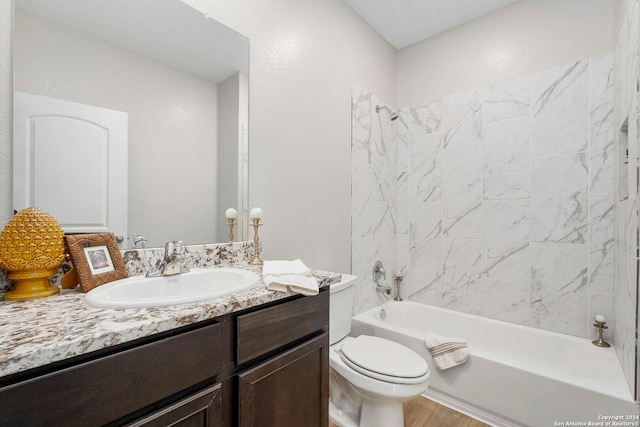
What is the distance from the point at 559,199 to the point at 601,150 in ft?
1.18

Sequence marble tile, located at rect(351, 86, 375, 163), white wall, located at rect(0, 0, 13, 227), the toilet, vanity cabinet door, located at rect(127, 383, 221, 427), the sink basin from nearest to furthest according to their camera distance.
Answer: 1. vanity cabinet door, located at rect(127, 383, 221, 427)
2. the sink basin
3. white wall, located at rect(0, 0, 13, 227)
4. the toilet
5. marble tile, located at rect(351, 86, 375, 163)

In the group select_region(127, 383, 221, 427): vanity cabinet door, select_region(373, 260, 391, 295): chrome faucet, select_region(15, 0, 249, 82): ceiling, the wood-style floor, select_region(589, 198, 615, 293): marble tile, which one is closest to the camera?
select_region(127, 383, 221, 427): vanity cabinet door

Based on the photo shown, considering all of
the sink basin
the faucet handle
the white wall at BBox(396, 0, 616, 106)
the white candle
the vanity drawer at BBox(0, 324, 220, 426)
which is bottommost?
the faucet handle

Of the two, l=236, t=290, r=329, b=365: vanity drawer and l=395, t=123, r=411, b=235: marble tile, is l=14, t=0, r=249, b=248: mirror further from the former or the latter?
l=395, t=123, r=411, b=235: marble tile

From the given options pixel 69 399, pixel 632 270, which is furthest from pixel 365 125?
pixel 69 399

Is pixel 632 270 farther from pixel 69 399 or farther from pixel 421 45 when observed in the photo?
pixel 421 45

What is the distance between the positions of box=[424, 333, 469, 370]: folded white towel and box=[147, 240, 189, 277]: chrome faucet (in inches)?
60.5

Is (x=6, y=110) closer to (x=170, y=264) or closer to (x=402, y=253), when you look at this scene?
(x=170, y=264)

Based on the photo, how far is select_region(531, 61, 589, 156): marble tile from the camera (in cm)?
186

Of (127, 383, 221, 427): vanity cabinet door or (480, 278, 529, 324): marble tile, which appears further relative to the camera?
(480, 278, 529, 324): marble tile

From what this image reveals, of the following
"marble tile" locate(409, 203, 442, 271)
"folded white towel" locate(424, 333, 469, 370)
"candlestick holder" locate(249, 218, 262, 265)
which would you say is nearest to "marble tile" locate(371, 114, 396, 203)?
"marble tile" locate(409, 203, 442, 271)

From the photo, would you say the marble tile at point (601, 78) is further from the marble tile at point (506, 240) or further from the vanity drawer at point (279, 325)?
the vanity drawer at point (279, 325)

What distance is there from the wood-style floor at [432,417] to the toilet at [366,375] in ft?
0.53

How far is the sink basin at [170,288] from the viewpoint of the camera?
737 millimetres
